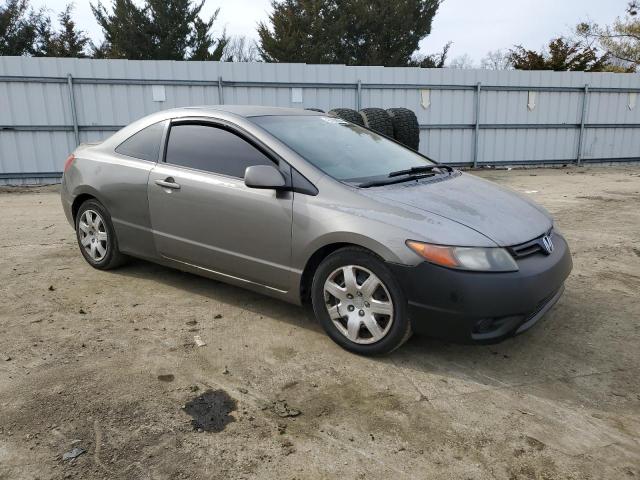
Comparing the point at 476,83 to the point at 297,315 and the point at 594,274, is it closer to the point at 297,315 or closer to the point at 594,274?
the point at 594,274

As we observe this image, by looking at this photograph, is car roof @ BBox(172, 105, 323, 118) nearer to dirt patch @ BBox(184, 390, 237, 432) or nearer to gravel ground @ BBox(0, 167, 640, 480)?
gravel ground @ BBox(0, 167, 640, 480)

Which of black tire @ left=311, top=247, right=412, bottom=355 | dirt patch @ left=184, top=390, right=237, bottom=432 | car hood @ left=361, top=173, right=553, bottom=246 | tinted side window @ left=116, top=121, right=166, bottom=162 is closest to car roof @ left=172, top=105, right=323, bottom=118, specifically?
tinted side window @ left=116, top=121, right=166, bottom=162

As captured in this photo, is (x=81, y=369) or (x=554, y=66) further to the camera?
(x=554, y=66)

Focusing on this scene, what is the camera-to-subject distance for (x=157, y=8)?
92.0ft

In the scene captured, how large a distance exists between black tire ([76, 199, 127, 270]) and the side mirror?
6.00ft

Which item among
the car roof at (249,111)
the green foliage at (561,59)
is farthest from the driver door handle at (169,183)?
the green foliage at (561,59)

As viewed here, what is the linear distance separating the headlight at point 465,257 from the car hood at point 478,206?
→ 0.12 metres

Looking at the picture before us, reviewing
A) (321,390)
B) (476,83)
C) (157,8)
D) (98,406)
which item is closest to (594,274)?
(321,390)

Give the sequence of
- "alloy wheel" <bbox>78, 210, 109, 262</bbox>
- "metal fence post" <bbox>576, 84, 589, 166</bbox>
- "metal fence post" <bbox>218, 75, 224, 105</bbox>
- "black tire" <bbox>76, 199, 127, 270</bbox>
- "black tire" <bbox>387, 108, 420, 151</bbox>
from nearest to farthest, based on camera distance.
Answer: "black tire" <bbox>76, 199, 127, 270</bbox> < "alloy wheel" <bbox>78, 210, 109, 262</bbox> < "black tire" <bbox>387, 108, 420, 151</bbox> < "metal fence post" <bbox>218, 75, 224, 105</bbox> < "metal fence post" <bbox>576, 84, 589, 166</bbox>

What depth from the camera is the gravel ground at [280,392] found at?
7.86 ft

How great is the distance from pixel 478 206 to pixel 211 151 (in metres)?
1.98

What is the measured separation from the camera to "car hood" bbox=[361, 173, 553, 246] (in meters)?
3.18

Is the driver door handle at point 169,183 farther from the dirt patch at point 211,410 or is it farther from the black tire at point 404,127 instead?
the black tire at point 404,127

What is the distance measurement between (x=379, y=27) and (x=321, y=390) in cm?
3089
